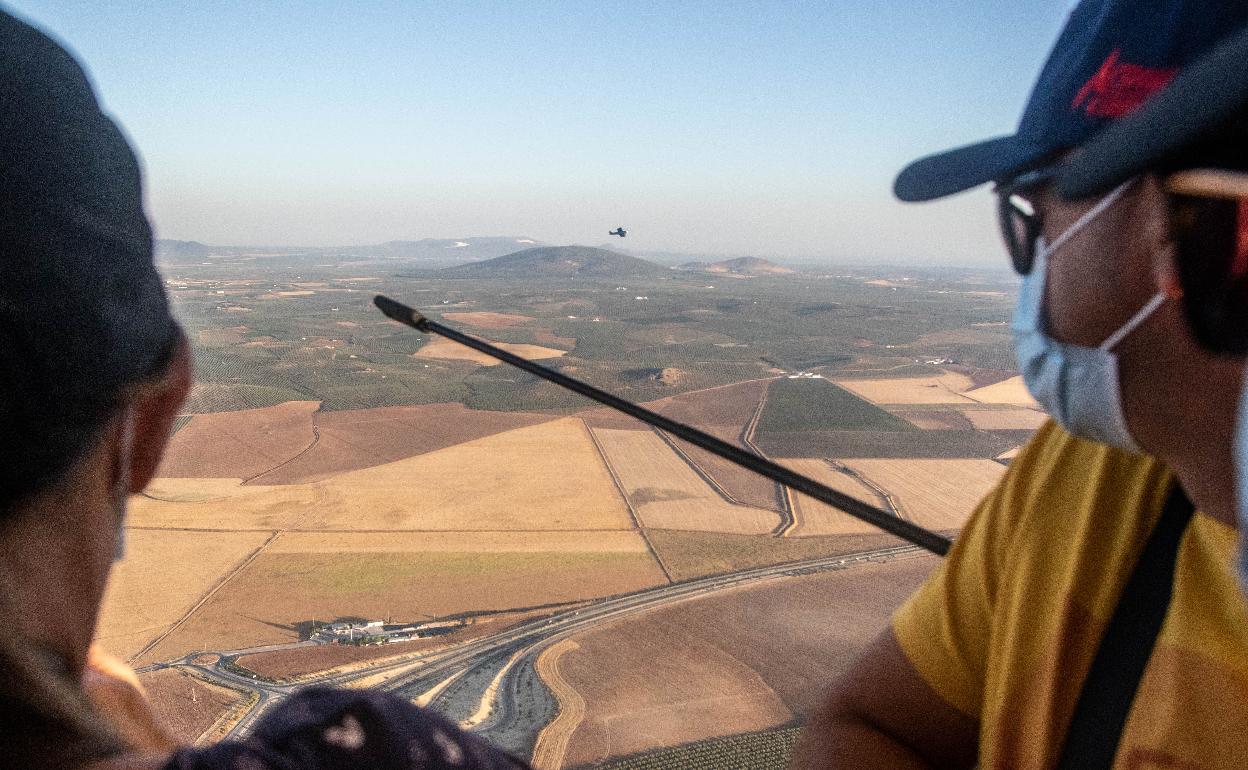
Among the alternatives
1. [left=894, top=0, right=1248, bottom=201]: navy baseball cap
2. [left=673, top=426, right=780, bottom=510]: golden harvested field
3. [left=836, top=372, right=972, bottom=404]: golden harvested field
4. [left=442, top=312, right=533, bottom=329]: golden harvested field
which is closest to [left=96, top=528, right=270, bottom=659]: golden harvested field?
[left=673, top=426, right=780, bottom=510]: golden harvested field

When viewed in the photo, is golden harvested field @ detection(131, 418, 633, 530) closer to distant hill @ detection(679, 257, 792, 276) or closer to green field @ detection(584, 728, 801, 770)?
green field @ detection(584, 728, 801, 770)

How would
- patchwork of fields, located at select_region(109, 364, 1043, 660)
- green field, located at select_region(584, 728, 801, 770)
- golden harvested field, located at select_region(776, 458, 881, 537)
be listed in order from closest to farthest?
1. green field, located at select_region(584, 728, 801, 770)
2. patchwork of fields, located at select_region(109, 364, 1043, 660)
3. golden harvested field, located at select_region(776, 458, 881, 537)

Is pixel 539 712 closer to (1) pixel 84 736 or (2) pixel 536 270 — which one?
(1) pixel 84 736

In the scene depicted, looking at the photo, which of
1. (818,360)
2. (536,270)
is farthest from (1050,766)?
(536,270)

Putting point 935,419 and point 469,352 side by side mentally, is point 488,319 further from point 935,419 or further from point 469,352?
point 935,419

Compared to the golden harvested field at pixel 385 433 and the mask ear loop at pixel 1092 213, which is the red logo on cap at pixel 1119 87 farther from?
the golden harvested field at pixel 385 433

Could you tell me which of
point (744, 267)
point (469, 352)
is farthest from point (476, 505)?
point (744, 267)

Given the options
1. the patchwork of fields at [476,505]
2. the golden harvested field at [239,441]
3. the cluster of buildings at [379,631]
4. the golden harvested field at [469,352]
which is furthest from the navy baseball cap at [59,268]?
the golden harvested field at [469,352]

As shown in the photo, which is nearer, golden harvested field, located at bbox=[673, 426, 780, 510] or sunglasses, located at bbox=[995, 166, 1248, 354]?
sunglasses, located at bbox=[995, 166, 1248, 354]
